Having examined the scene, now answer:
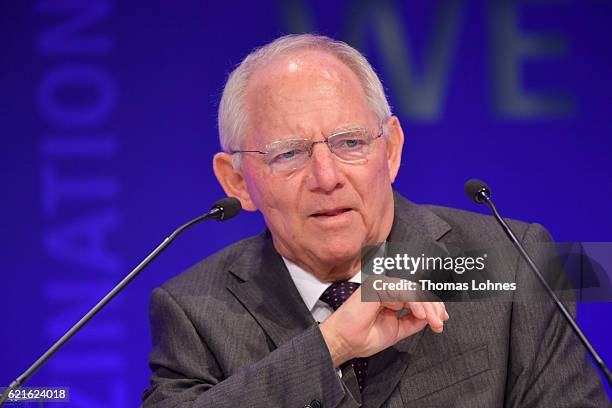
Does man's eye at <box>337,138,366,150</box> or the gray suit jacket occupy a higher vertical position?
man's eye at <box>337,138,366,150</box>

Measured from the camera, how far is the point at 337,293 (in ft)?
7.97

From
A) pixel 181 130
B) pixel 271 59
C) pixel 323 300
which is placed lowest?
pixel 323 300

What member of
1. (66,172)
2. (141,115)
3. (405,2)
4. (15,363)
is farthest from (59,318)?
(405,2)

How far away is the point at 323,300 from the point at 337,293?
55 millimetres

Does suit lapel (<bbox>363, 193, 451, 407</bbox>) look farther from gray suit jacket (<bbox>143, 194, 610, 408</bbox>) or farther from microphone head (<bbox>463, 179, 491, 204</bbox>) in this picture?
microphone head (<bbox>463, 179, 491, 204</bbox>)

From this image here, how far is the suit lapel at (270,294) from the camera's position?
→ 2.38 m

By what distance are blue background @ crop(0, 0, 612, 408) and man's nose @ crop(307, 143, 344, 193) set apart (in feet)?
3.68

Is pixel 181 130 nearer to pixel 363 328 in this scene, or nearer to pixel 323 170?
pixel 323 170

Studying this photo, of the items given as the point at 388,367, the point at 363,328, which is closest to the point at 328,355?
the point at 363,328

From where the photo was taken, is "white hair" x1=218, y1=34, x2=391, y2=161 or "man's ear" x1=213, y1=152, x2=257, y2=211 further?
"man's ear" x1=213, y1=152, x2=257, y2=211

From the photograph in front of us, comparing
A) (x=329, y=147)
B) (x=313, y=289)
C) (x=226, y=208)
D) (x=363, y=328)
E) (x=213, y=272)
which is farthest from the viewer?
(x=213, y=272)

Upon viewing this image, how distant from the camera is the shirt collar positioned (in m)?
2.47

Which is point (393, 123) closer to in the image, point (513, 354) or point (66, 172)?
point (513, 354)

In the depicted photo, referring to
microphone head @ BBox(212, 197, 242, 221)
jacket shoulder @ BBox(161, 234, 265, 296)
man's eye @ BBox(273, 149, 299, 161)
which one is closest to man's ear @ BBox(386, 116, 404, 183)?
man's eye @ BBox(273, 149, 299, 161)
